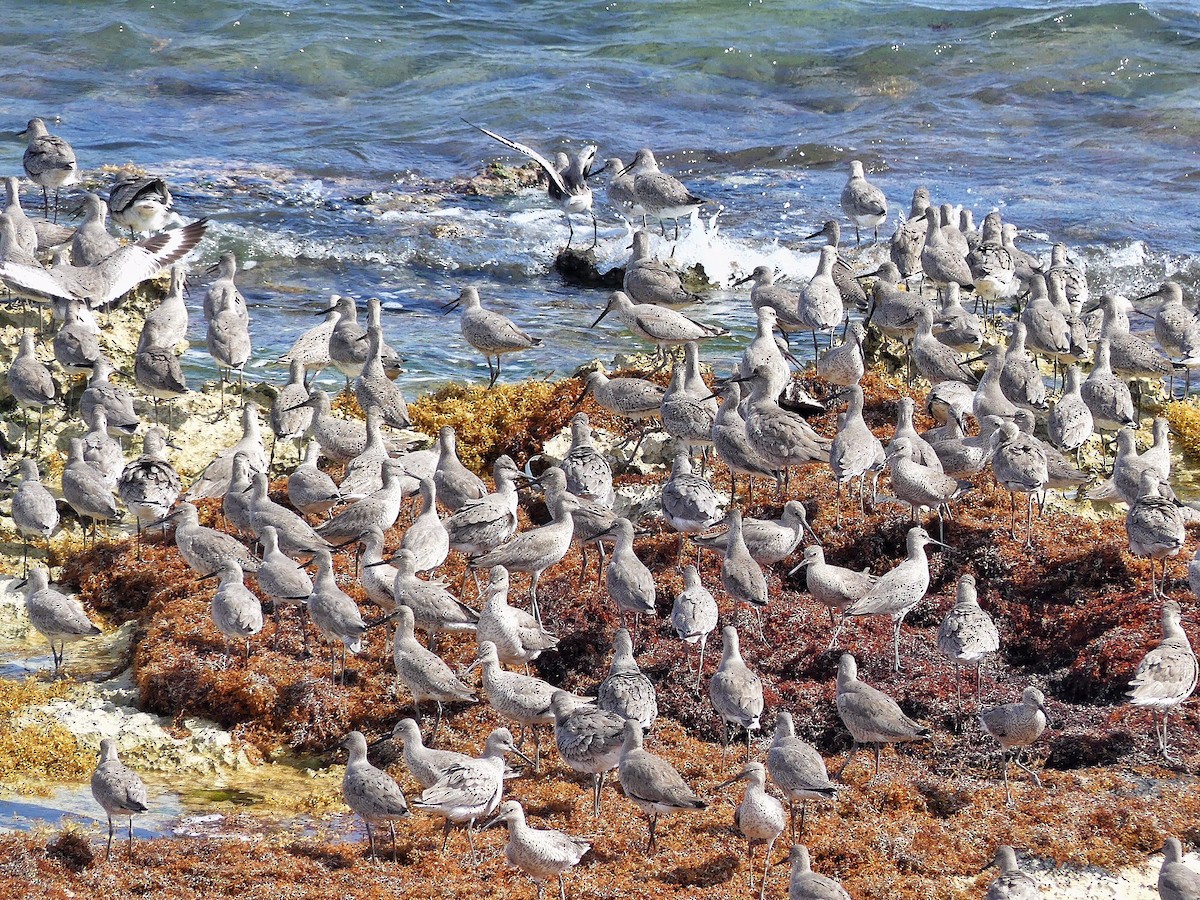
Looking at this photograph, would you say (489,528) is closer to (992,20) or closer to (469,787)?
(469,787)

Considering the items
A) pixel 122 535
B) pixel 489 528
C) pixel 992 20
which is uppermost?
pixel 992 20

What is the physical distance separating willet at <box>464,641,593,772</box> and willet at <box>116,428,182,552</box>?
3931 mm

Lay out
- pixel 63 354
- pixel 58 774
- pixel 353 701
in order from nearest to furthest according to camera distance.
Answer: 1. pixel 58 774
2. pixel 353 701
3. pixel 63 354

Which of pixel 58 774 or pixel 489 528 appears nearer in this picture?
pixel 58 774

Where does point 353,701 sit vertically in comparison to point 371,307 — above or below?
below

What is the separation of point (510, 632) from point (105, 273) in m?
7.58

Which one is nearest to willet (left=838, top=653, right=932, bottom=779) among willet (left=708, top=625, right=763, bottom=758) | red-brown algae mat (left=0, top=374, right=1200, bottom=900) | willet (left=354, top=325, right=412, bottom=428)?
red-brown algae mat (left=0, top=374, right=1200, bottom=900)

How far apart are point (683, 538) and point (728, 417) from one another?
1173 millimetres

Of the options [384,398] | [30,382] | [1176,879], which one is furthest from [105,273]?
[1176,879]

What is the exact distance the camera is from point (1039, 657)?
36.0 ft

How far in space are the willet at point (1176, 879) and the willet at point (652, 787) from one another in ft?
7.92

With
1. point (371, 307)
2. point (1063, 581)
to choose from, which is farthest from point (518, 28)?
point (1063, 581)

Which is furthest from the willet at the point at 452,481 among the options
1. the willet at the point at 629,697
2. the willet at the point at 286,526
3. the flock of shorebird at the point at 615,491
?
the willet at the point at 629,697

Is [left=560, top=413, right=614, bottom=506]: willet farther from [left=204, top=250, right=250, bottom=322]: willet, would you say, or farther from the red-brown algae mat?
[left=204, top=250, right=250, bottom=322]: willet
